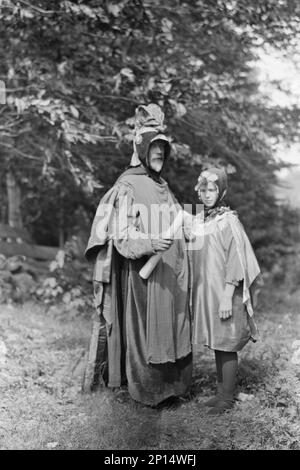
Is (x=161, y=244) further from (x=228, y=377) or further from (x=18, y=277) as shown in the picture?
(x=18, y=277)

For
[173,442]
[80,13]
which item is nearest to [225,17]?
[80,13]

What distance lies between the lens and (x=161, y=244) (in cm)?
421

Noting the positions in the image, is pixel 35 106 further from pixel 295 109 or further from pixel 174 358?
pixel 295 109

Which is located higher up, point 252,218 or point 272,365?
point 252,218

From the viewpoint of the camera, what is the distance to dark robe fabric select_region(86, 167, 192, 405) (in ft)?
14.5

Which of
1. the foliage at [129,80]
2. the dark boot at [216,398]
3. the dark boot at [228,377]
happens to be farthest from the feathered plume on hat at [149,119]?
the dark boot at [216,398]

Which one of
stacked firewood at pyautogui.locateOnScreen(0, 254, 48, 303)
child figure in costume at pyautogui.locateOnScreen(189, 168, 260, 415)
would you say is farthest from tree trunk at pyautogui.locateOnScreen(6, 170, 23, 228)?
child figure in costume at pyautogui.locateOnScreen(189, 168, 260, 415)

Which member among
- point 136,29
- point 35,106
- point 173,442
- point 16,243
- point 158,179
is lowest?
point 173,442

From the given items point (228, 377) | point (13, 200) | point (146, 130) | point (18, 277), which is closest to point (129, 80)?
point (146, 130)

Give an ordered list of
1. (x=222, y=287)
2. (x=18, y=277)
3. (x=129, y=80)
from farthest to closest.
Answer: (x=18, y=277)
(x=129, y=80)
(x=222, y=287)

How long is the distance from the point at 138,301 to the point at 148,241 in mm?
559

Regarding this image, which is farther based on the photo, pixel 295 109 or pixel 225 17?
pixel 295 109

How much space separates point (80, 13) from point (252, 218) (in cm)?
513

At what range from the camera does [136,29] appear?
6.35 meters
